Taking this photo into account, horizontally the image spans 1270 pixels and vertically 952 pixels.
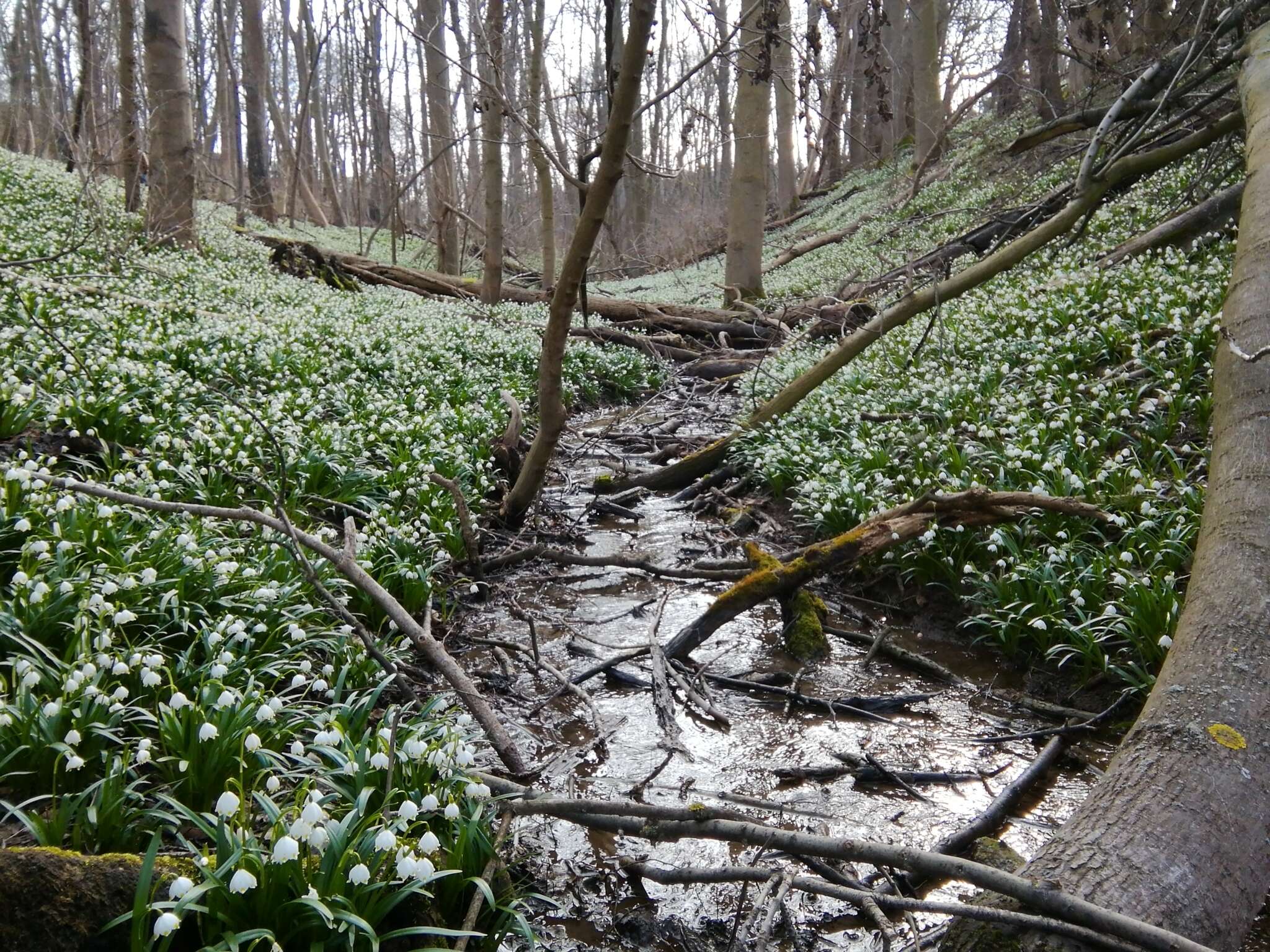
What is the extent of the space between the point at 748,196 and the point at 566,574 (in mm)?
12143

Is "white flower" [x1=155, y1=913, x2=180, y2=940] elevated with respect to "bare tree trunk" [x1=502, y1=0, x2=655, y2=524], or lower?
lower

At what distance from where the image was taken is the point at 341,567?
3465 mm

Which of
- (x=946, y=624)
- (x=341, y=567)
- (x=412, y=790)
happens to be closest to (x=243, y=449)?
(x=341, y=567)

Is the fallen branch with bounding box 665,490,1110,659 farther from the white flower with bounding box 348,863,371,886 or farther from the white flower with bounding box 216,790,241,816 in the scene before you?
the white flower with bounding box 216,790,241,816

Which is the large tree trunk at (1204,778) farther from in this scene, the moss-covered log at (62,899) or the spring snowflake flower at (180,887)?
the moss-covered log at (62,899)

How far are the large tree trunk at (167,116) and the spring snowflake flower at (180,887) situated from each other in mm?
12582

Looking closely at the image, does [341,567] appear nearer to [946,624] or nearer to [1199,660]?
[1199,660]

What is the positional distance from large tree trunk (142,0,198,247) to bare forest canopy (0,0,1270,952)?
1529mm

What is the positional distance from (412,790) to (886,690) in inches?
98.8

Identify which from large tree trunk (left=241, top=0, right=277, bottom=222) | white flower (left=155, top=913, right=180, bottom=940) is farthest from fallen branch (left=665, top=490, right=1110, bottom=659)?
large tree trunk (left=241, top=0, right=277, bottom=222)

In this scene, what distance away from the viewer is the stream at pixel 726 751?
8.58ft

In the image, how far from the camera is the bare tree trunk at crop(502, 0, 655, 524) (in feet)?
14.1

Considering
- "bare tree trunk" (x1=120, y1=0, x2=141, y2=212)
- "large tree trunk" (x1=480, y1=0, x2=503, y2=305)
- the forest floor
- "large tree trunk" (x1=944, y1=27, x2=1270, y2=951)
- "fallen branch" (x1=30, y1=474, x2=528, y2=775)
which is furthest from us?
"large tree trunk" (x1=480, y1=0, x2=503, y2=305)

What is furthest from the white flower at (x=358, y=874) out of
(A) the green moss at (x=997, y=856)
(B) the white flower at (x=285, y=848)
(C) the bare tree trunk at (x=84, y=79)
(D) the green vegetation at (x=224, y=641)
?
(C) the bare tree trunk at (x=84, y=79)
